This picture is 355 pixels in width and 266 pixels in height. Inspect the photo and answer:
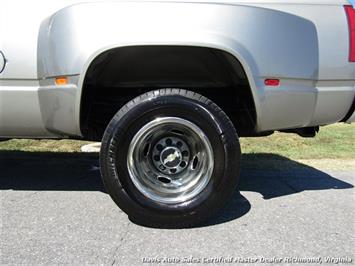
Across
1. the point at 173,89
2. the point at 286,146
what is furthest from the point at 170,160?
the point at 286,146

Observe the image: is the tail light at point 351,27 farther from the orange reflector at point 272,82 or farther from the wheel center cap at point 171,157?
the wheel center cap at point 171,157

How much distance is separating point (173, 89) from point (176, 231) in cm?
101

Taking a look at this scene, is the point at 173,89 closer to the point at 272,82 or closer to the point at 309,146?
the point at 272,82

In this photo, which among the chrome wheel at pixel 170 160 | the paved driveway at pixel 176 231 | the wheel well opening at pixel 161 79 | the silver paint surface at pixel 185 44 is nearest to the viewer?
the paved driveway at pixel 176 231

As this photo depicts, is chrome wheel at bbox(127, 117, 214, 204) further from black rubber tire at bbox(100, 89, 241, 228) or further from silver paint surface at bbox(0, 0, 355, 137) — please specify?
silver paint surface at bbox(0, 0, 355, 137)

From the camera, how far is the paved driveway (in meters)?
2.81

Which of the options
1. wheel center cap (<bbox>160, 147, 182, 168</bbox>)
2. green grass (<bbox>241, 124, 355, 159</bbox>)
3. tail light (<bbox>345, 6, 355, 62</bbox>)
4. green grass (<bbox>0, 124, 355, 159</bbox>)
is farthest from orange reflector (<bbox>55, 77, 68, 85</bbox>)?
green grass (<bbox>241, 124, 355, 159</bbox>)

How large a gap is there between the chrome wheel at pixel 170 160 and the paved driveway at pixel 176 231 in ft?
A: 1.00

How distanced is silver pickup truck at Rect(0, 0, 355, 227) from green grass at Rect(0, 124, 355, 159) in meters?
2.90

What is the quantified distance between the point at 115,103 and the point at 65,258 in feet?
5.20

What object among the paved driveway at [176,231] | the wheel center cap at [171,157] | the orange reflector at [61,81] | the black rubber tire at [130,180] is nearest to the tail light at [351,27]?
the black rubber tire at [130,180]

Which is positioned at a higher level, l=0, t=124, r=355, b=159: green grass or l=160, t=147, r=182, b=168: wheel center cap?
l=160, t=147, r=182, b=168: wheel center cap

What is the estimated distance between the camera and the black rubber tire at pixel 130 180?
3.24 metres

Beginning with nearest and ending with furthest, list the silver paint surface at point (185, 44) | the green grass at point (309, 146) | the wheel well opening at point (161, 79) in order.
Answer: the silver paint surface at point (185, 44) → the wheel well opening at point (161, 79) → the green grass at point (309, 146)
